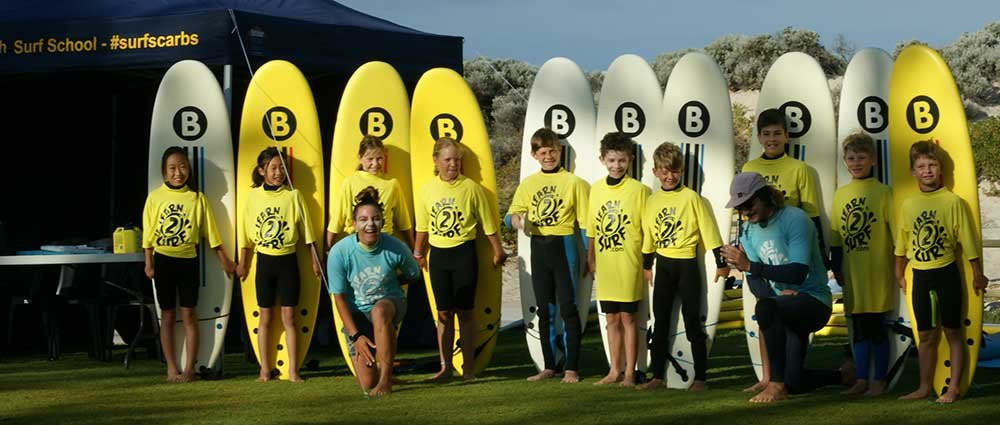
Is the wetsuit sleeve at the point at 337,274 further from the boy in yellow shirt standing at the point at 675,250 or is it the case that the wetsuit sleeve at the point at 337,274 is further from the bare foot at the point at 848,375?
the bare foot at the point at 848,375

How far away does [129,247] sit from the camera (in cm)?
713

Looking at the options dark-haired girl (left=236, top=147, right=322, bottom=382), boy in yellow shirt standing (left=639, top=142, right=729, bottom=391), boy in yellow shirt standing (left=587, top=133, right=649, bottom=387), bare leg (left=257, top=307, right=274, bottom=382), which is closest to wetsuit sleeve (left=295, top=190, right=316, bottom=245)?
dark-haired girl (left=236, top=147, right=322, bottom=382)

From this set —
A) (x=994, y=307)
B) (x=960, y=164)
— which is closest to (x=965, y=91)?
(x=994, y=307)

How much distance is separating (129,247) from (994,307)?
644cm

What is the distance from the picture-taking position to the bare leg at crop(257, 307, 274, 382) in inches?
255

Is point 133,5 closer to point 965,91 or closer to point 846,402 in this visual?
point 846,402

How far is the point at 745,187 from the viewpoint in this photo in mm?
5410

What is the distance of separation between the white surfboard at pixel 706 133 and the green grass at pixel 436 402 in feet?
2.35

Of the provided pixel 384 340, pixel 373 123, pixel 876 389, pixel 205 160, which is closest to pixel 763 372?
pixel 876 389

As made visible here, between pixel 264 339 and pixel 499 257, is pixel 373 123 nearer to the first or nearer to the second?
pixel 499 257

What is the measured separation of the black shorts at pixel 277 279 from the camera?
253 inches

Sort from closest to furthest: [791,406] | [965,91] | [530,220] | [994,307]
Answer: [791,406] → [530,220] → [994,307] → [965,91]

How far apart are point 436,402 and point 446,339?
87cm

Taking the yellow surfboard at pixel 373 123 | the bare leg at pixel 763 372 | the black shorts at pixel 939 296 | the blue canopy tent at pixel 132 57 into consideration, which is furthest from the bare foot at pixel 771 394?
the blue canopy tent at pixel 132 57
